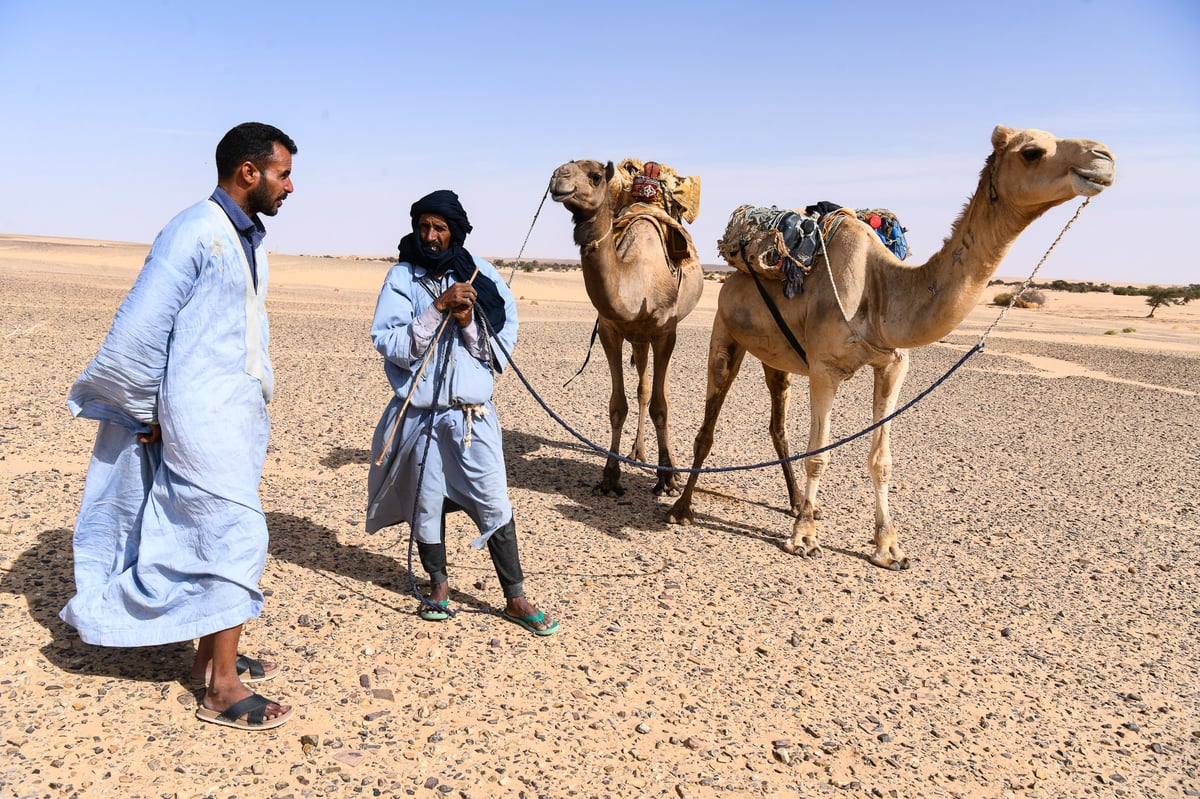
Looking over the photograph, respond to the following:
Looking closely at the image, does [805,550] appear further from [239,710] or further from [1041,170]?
[239,710]

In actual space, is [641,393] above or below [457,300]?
below

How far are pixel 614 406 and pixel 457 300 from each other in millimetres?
3924

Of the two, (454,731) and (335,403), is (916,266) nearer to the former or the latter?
Answer: (454,731)

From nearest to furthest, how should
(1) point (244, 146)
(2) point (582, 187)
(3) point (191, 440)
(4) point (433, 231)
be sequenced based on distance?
1. (3) point (191, 440)
2. (1) point (244, 146)
3. (4) point (433, 231)
4. (2) point (582, 187)

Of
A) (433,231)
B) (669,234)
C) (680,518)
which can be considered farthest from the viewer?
(669,234)

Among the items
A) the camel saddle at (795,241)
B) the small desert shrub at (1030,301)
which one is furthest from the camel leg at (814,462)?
the small desert shrub at (1030,301)

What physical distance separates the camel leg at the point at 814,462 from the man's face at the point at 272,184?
3697mm

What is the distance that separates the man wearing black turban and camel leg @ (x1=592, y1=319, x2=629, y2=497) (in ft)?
9.62

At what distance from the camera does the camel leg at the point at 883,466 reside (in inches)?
242

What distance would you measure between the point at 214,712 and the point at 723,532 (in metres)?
4.03

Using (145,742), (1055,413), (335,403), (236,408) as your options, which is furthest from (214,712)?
(1055,413)

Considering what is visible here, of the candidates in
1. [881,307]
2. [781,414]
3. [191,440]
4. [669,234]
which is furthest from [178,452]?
[669,234]

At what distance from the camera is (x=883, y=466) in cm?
628

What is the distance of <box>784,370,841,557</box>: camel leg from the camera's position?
242 inches
